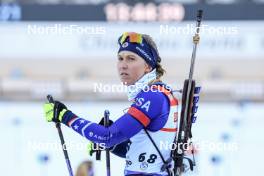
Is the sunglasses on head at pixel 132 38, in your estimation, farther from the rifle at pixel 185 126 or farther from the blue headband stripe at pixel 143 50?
the rifle at pixel 185 126

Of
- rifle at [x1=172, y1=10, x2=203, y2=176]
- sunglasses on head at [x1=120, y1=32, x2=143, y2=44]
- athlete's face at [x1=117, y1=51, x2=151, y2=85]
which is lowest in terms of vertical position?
rifle at [x1=172, y1=10, x2=203, y2=176]

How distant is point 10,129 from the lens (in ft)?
28.2

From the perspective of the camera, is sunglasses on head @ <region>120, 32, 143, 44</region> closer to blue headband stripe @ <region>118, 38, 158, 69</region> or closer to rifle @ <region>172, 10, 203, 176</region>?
blue headband stripe @ <region>118, 38, 158, 69</region>

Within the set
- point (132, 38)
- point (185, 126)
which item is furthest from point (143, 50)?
point (185, 126)

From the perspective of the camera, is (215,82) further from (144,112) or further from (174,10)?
(144,112)

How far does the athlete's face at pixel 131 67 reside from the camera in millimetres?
3178

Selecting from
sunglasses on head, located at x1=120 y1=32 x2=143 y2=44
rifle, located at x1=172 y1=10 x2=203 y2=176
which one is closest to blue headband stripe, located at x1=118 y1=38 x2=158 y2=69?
sunglasses on head, located at x1=120 y1=32 x2=143 y2=44

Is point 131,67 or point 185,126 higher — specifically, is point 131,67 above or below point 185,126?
above

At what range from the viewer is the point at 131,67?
3180mm

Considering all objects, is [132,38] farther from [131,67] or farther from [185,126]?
[185,126]

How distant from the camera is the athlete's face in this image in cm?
318

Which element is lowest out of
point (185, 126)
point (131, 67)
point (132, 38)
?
point (185, 126)

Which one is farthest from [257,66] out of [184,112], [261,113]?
[184,112]

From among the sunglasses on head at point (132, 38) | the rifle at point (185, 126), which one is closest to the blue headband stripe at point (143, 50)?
the sunglasses on head at point (132, 38)
